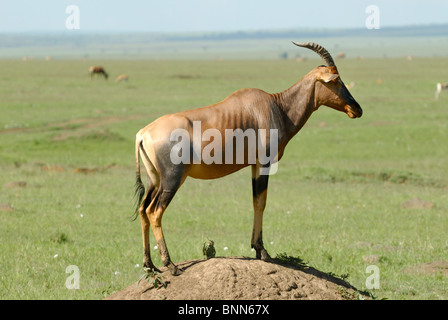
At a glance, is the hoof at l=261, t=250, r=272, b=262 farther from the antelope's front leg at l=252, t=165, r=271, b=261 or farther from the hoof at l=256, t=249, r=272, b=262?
the antelope's front leg at l=252, t=165, r=271, b=261

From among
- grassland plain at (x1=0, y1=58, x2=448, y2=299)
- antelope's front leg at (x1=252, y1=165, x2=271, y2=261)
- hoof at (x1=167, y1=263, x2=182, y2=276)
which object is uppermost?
antelope's front leg at (x1=252, y1=165, x2=271, y2=261)

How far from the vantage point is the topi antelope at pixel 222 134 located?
24.7 feet

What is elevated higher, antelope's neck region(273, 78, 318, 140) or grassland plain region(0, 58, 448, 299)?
antelope's neck region(273, 78, 318, 140)

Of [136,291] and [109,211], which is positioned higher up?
[136,291]

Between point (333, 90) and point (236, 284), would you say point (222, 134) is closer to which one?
point (333, 90)

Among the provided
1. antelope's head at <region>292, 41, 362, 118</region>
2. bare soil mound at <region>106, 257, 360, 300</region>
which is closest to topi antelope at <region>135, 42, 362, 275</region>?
antelope's head at <region>292, 41, 362, 118</region>

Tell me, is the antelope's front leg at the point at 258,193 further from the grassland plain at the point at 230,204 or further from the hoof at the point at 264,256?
the grassland plain at the point at 230,204

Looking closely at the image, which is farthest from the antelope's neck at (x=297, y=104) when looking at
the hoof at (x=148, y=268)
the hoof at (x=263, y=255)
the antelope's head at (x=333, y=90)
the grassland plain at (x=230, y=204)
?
the grassland plain at (x=230, y=204)

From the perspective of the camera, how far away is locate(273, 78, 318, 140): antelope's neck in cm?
828

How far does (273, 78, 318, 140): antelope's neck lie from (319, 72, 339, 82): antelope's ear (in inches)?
6.9
